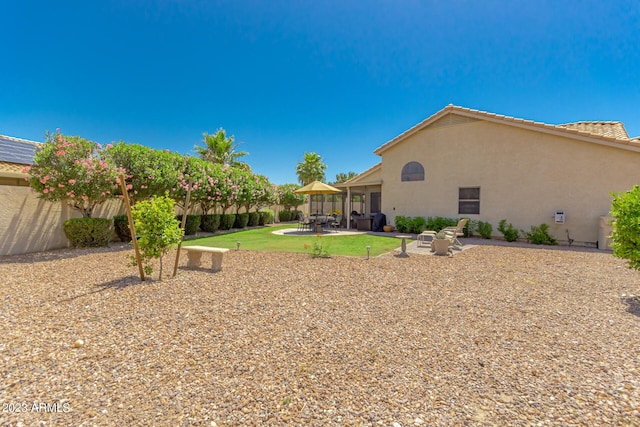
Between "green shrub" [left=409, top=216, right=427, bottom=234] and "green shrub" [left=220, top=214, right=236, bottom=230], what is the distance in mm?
11759

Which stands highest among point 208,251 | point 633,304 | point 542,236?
point 542,236

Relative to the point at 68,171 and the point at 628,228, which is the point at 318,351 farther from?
the point at 68,171

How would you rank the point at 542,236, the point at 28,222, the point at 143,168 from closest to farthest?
the point at 28,222
the point at 143,168
the point at 542,236

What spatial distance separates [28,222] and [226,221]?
31.4ft

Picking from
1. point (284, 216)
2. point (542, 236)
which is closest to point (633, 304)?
point (542, 236)

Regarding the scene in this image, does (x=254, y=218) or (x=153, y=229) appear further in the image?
(x=254, y=218)

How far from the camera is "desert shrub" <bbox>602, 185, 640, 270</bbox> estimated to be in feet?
17.3

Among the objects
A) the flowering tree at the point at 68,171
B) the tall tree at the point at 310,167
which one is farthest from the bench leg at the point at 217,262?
the tall tree at the point at 310,167

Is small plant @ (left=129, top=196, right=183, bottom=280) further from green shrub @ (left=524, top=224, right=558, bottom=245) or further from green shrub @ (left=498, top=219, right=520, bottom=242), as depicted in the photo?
green shrub @ (left=524, top=224, right=558, bottom=245)

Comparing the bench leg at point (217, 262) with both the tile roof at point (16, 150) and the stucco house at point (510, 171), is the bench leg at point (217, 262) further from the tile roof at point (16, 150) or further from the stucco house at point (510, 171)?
the stucco house at point (510, 171)

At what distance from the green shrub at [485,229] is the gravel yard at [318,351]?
7050 millimetres

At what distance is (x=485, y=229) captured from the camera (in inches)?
523

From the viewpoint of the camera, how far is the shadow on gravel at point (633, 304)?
4423 mm

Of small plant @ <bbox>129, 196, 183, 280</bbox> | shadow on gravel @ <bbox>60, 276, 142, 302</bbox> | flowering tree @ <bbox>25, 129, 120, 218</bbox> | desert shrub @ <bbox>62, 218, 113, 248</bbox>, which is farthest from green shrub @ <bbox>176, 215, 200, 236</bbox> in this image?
small plant @ <bbox>129, 196, 183, 280</bbox>
